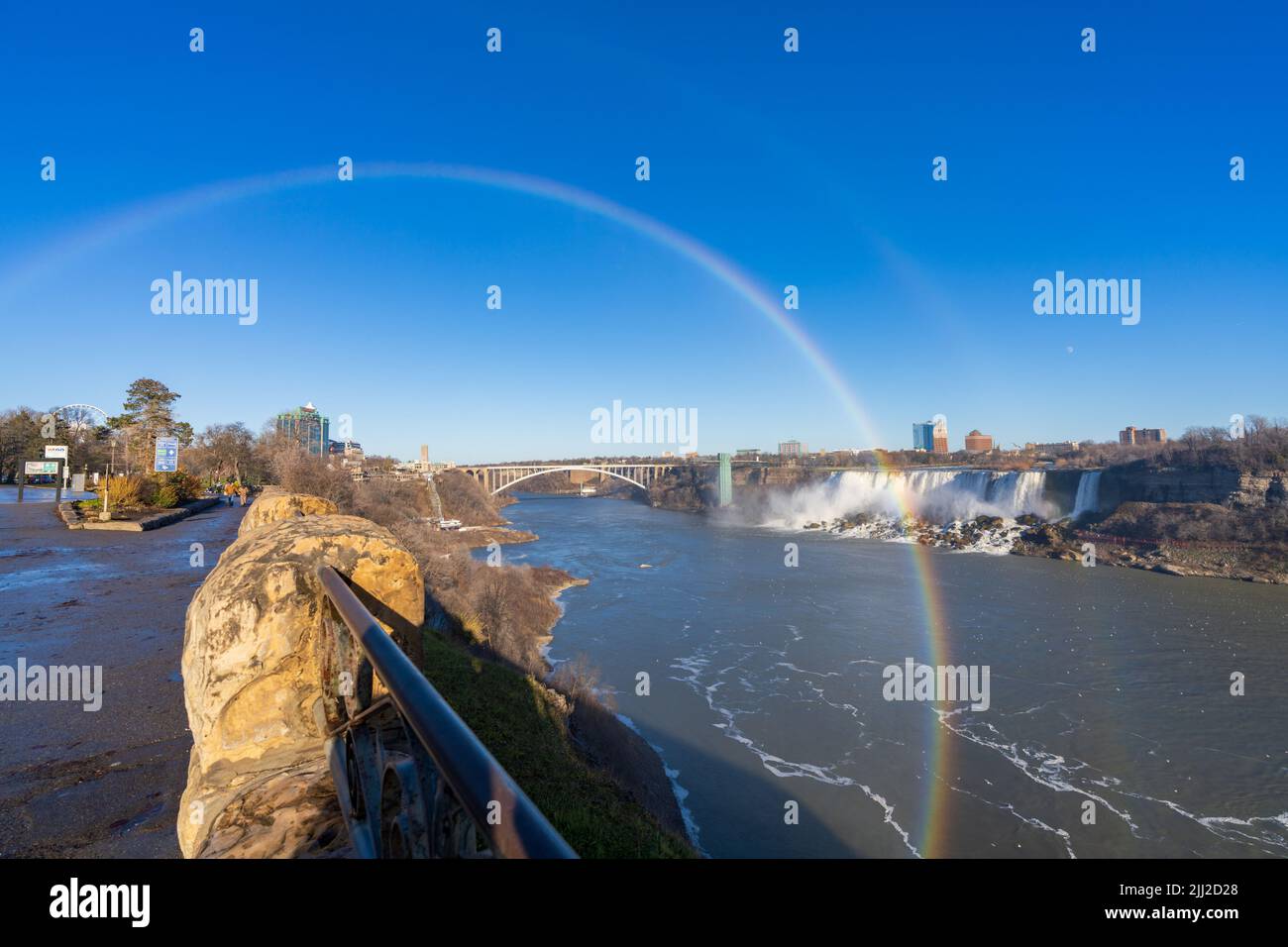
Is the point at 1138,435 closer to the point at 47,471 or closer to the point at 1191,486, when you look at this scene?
the point at 1191,486

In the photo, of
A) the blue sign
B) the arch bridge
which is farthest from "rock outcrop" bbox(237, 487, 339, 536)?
the arch bridge

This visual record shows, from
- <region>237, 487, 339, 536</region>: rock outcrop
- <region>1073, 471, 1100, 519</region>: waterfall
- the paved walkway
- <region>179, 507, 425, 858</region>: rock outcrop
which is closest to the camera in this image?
<region>179, 507, 425, 858</region>: rock outcrop

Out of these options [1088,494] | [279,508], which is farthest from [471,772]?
[1088,494]

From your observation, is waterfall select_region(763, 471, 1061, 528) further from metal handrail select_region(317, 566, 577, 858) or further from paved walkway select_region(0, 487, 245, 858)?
metal handrail select_region(317, 566, 577, 858)

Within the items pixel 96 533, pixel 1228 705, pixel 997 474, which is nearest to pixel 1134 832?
pixel 1228 705

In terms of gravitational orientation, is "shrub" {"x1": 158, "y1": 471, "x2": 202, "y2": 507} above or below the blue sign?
below

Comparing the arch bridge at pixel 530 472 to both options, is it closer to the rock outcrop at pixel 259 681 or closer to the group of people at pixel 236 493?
the group of people at pixel 236 493

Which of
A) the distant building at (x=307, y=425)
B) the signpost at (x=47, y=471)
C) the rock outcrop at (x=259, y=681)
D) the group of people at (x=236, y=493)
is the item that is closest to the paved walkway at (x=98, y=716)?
the rock outcrop at (x=259, y=681)
